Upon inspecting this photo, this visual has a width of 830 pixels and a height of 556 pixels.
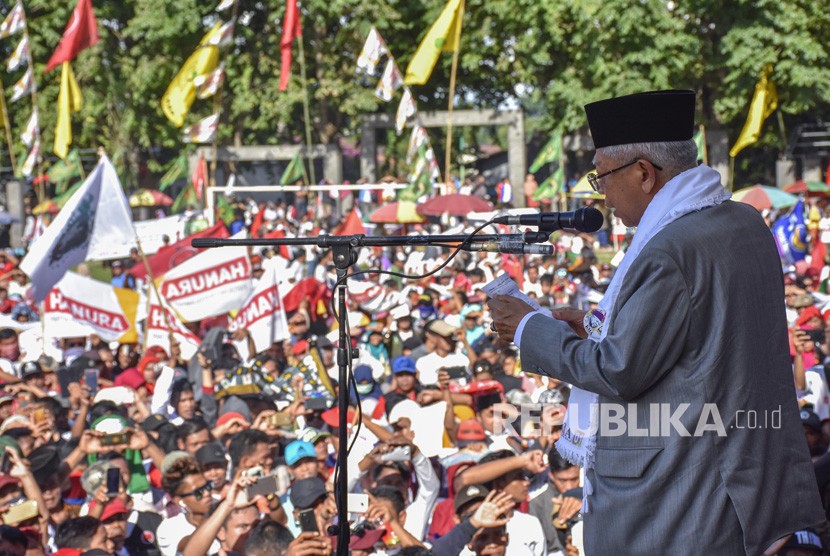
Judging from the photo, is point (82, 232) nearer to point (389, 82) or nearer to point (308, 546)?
point (308, 546)

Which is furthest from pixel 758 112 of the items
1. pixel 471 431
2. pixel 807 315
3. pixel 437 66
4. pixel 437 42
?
pixel 471 431

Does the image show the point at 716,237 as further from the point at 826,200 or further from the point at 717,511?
the point at 826,200

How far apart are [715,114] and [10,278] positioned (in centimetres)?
1983

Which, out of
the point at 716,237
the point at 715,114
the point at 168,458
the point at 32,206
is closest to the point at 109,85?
the point at 32,206

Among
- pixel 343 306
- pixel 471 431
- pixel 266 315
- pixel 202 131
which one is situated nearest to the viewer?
pixel 343 306

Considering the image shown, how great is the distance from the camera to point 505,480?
6.41m

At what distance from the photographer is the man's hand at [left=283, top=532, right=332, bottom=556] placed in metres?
5.32

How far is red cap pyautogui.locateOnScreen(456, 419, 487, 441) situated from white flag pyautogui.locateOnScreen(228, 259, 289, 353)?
4.87m

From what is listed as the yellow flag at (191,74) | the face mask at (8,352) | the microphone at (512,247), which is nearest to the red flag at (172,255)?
the face mask at (8,352)

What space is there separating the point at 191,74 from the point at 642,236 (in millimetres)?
17933

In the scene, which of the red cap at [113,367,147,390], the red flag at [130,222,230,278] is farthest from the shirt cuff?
the red flag at [130,222,230,278]

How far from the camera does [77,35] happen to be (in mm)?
21625

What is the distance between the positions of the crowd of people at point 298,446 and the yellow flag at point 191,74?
8.03 metres

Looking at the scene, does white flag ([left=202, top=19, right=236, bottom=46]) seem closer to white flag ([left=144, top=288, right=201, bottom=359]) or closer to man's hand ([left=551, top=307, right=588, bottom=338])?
white flag ([left=144, top=288, right=201, bottom=359])
